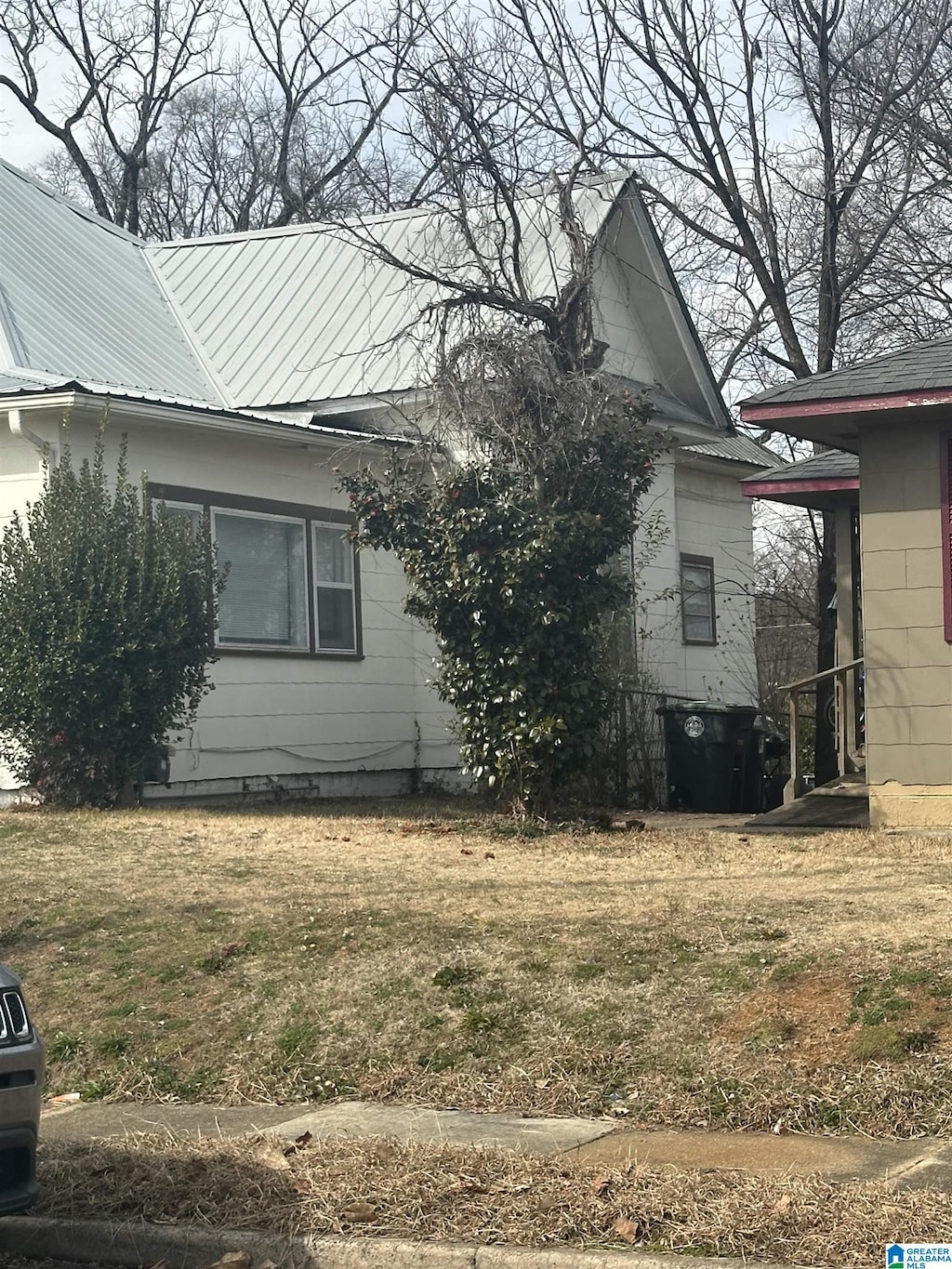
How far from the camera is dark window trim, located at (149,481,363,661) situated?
1616 cm

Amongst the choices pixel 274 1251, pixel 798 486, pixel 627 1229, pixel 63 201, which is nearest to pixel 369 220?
pixel 63 201

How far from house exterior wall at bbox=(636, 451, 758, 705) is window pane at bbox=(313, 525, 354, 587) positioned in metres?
3.62

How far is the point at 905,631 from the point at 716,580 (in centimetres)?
955

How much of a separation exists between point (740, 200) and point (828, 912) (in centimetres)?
1522

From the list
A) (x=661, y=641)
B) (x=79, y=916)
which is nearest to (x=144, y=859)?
(x=79, y=916)

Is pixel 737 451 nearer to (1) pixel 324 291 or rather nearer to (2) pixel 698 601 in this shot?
(2) pixel 698 601

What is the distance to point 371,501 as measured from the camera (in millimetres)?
13547

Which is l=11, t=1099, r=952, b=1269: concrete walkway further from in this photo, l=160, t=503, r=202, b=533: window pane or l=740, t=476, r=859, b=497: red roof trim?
l=740, t=476, r=859, b=497: red roof trim

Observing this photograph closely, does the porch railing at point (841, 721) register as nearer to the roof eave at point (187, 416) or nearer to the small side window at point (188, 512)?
the roof eave at point (187, 416)

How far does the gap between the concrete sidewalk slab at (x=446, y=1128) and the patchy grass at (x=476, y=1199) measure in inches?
9.1

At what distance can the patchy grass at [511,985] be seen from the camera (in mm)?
6855

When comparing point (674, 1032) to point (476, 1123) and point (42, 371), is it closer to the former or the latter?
point (476, 1123)

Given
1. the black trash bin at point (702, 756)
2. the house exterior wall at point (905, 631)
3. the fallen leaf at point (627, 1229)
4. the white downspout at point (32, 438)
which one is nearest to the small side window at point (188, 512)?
the white downspout at point (32, 438)

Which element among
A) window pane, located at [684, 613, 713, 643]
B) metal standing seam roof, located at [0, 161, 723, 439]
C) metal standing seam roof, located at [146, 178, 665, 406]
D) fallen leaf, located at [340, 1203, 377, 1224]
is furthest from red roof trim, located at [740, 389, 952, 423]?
window pane, located at [684, 613, 713, 643]
